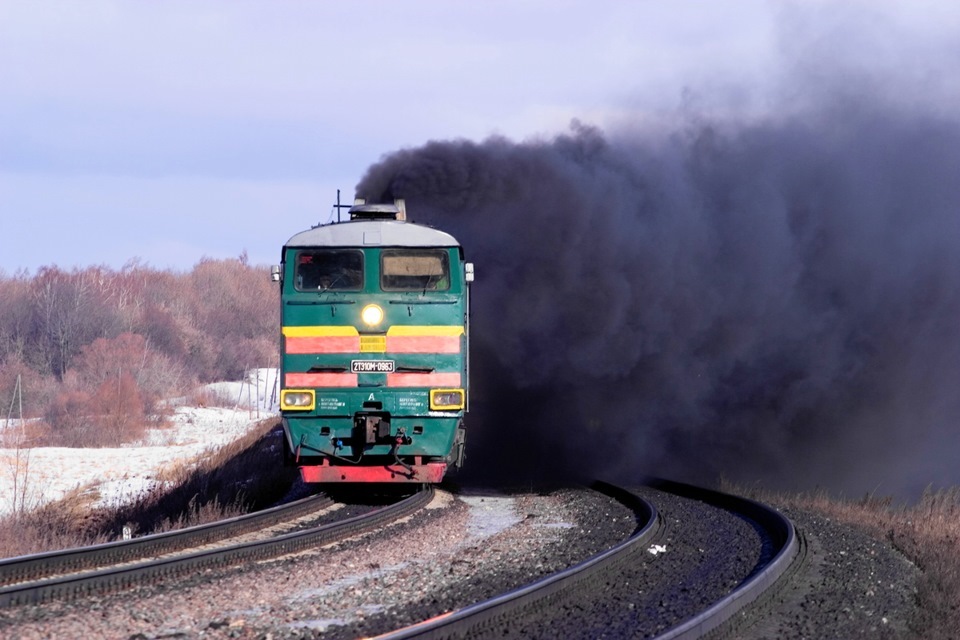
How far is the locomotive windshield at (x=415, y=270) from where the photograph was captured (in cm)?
1402

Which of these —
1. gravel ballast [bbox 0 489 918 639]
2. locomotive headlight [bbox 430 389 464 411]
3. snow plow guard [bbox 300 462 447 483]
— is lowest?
gravel ballast [bbox 0 489 918 639]

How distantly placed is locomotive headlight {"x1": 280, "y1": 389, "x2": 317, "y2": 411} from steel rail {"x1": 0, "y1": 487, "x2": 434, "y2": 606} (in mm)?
1604

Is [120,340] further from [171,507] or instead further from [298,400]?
[298,400]

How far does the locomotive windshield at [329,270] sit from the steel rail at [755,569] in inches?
227

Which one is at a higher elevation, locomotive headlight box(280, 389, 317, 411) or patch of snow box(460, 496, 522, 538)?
locomotive headlight box(280, 389, 317, 411)

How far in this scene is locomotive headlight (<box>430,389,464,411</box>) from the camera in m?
13.7

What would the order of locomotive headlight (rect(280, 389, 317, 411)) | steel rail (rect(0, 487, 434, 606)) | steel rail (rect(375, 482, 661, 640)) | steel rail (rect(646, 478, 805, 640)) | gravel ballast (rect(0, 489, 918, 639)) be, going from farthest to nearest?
locomotive headlight (rect(280, 389, 317, 411)), steel rail (rect(0, 487, 434, 606)), gravel ballast (rect(0, 489, 918, 639)), steel rail (rect(646, 478, 805, 640)), steel rail (rect(375, 482, 661, 640))

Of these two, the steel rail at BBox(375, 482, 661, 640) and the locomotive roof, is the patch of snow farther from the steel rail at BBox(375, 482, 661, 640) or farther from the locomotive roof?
the locomotive roof

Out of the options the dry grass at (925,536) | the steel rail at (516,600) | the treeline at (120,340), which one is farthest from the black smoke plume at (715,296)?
the treeline at (120,340)

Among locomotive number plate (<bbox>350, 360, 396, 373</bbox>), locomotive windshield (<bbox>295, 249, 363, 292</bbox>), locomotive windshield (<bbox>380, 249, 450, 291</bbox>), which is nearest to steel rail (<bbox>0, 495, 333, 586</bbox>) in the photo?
locomotive number plate (<bbox>350, 360, 396, 373</bbox>)

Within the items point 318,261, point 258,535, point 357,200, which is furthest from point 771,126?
point 258,535

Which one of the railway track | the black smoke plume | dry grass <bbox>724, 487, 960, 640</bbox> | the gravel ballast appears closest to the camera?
the railway track

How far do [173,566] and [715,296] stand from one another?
13779 mm

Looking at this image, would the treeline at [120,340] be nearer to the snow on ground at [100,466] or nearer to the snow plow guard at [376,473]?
the snow on ground at [100,466]
